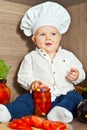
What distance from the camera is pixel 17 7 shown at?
1.01m

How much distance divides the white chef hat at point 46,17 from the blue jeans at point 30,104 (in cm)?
25

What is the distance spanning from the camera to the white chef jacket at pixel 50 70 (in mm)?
893

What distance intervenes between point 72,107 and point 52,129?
17 centimetres

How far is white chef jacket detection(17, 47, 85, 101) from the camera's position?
893 mm

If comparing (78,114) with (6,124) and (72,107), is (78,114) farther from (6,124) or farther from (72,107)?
(6,124)

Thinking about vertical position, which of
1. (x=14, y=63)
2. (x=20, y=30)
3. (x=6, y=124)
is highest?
(x=20, y=30)

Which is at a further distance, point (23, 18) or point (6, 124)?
point (23, 18)

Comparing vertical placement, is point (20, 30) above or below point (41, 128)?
above

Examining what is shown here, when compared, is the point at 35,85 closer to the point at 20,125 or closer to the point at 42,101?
the point at 42,101

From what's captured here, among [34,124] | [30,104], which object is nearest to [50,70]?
[30,104]

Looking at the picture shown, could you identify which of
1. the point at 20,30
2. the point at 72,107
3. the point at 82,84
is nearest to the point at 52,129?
the point at 72,107

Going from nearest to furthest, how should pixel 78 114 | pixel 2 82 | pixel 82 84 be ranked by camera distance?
pixel 78 114
pixel 2 82
pixel 82 84

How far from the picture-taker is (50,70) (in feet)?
2.96

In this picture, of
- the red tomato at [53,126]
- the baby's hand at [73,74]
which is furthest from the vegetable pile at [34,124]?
the baby's hand at [73,74]
